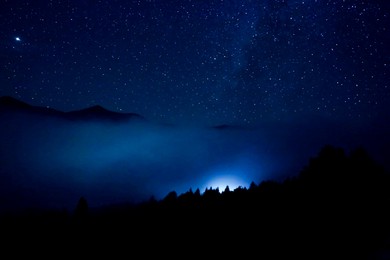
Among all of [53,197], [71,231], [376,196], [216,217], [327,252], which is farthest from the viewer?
[53,197]

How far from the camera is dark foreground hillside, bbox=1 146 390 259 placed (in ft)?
100

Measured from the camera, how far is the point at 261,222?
40.3m

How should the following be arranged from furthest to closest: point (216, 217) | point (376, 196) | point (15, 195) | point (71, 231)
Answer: point (15, 195)
point (71, 231)
point (216, 217)
point (376, 196)

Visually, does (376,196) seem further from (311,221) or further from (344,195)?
(311,221)

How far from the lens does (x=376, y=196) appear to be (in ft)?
133

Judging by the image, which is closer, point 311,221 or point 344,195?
point 311,221

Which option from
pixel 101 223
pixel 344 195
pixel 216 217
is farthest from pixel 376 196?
pixel 101 223

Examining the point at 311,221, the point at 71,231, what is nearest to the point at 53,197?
the point at 71,231

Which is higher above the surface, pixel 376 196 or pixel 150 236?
pixel 376 196

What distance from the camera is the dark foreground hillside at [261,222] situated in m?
30.5

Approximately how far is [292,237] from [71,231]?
44938 millimetres

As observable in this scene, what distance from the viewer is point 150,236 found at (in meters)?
45.5

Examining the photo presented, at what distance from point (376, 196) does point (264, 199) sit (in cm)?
1774

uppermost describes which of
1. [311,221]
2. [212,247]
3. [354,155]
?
[354,155]
